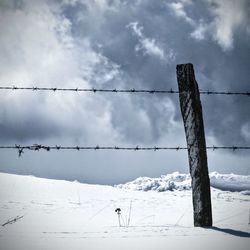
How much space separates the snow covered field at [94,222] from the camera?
111 inches

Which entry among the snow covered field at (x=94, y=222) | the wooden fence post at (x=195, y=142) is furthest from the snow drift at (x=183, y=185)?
the wooden fence post at (x=195, y=142)

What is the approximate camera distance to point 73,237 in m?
3.02

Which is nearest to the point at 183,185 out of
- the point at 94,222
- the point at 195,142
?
the point at 94,222

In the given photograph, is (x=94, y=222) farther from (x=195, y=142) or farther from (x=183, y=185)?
(x=183, y=185)

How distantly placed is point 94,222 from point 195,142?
10.5ft

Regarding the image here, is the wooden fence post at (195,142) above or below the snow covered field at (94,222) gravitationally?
above

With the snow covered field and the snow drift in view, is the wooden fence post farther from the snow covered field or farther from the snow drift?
the snow drift

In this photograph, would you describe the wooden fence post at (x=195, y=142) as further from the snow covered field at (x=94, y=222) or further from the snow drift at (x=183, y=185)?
the snow drift at (x=183, y=185)

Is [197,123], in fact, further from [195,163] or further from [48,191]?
[48,191]

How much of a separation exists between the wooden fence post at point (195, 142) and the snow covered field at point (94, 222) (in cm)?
26

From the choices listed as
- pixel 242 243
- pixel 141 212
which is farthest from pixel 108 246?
pixel 141 212

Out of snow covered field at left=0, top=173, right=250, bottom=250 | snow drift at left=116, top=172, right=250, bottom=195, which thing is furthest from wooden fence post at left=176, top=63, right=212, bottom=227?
snow drift at left=116, top=172, right=250, bottom=195

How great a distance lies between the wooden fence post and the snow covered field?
26 cm

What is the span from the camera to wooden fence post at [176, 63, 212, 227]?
144 inches
